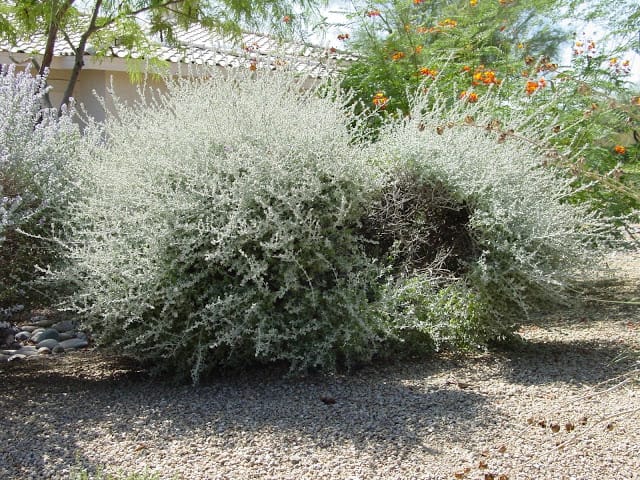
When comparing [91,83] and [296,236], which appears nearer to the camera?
[296,236]

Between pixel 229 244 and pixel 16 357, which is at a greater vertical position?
pixel 229 244

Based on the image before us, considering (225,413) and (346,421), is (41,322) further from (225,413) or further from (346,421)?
(346,421)

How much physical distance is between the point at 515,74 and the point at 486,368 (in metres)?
4.72

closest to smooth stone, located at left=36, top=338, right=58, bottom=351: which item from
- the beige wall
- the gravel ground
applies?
the gravel ground

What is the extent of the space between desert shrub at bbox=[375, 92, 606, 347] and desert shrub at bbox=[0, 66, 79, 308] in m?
2.19

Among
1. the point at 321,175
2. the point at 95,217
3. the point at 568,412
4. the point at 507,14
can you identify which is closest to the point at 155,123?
the point at 95,217

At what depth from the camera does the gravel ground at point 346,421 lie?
3174 millimetres

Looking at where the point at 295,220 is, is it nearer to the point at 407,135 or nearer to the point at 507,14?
the point at 407,135

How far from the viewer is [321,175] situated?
468 cm

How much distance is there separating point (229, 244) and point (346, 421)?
4.17 feet

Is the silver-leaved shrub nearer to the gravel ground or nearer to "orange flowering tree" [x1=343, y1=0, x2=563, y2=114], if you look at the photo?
the gravel ground

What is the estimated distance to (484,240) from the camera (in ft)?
16.3

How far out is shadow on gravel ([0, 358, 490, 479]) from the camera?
344 cm

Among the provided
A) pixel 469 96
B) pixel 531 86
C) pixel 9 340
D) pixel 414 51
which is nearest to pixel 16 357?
pixel 9 340
